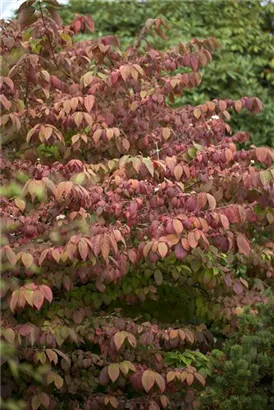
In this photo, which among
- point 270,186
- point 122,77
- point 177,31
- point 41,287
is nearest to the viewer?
point 41,287

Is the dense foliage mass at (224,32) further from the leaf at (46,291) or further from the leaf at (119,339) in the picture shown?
the leaf at (46,291)

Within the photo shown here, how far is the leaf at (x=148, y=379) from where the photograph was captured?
4.77 m

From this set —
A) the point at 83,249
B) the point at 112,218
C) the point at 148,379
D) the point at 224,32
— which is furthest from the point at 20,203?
the point at 224,32

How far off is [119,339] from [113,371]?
0.67 ft

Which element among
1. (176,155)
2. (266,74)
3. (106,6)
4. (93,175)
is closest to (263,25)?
(266,74)

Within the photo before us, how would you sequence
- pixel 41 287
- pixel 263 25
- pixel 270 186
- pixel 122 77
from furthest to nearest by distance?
pixel 263 25 < pixel 122 77 < pixel 270 186 < pixel 41 287

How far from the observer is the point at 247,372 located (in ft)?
14.7

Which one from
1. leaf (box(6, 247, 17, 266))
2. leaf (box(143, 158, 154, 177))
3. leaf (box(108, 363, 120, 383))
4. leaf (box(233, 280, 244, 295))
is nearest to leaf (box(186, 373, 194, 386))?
leaf (box(108, 363, 120, 383))

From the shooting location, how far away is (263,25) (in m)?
10.3

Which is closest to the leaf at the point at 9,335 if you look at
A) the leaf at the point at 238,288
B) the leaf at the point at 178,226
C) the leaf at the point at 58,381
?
the leaf at the point at 58,381

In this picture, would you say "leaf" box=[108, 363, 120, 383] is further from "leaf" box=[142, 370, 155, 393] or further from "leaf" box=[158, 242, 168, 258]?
"leaf" box=[158, 242, 168, 258]

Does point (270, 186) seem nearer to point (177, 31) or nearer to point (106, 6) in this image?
point (177, 31)

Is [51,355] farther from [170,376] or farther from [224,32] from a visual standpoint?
[224,32]

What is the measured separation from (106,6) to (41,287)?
6408 millimetres
